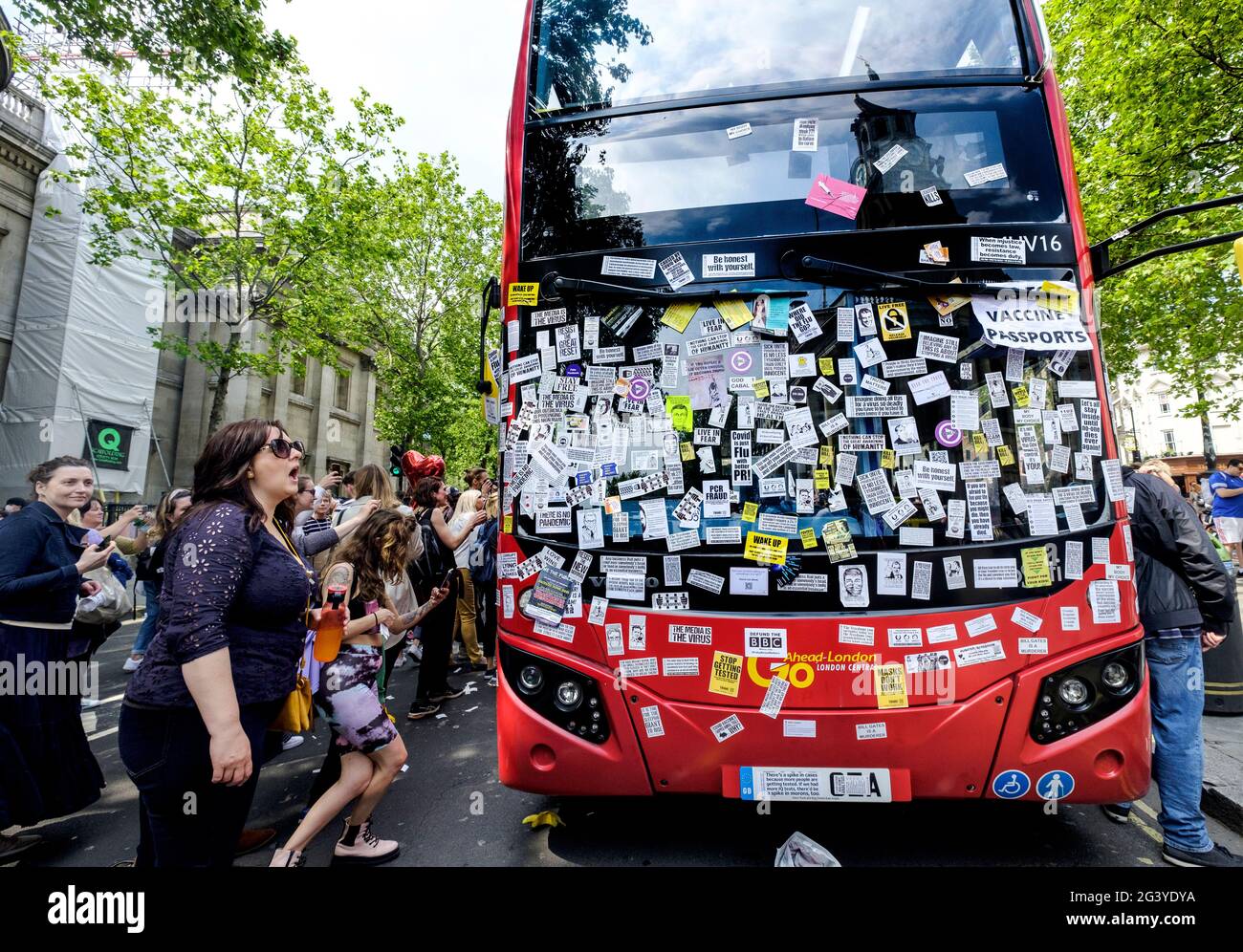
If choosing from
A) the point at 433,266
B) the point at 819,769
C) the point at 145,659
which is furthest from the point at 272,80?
the point at 819,769

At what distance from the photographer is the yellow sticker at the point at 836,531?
2529 mm

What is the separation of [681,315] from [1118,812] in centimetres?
356

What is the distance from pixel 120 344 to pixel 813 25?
20.5m

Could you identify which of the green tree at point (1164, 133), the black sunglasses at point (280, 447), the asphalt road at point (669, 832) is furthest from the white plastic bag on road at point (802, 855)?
the green tree at point (1164, 133)

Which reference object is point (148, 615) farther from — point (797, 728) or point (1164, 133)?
point (1164, 133)

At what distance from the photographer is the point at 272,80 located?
42.9 feet

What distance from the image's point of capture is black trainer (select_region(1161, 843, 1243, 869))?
2719mm

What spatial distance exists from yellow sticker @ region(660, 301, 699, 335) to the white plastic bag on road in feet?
7.23

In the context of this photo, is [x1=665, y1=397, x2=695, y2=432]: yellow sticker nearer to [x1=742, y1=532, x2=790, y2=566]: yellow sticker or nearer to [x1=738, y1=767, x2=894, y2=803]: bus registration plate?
[x1=742, y1=532, x2=790, y2=566]: yellow sticker

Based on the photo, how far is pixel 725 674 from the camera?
2.52 metres

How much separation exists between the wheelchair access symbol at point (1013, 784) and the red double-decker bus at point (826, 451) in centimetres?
1

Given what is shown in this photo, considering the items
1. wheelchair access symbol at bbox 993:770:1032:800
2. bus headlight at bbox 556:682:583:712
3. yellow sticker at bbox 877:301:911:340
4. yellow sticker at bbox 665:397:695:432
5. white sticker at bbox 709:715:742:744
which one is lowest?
wheelchair access symbol at bbox 993:770:1032:800

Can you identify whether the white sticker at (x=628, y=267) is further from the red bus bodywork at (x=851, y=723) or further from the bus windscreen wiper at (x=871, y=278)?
the red bus bodywork at (x=851, y=723)

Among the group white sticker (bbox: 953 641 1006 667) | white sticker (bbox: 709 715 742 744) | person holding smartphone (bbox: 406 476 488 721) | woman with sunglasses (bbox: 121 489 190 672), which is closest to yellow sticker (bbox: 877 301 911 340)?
white sticker (bbox: 953 641 1006 667)
